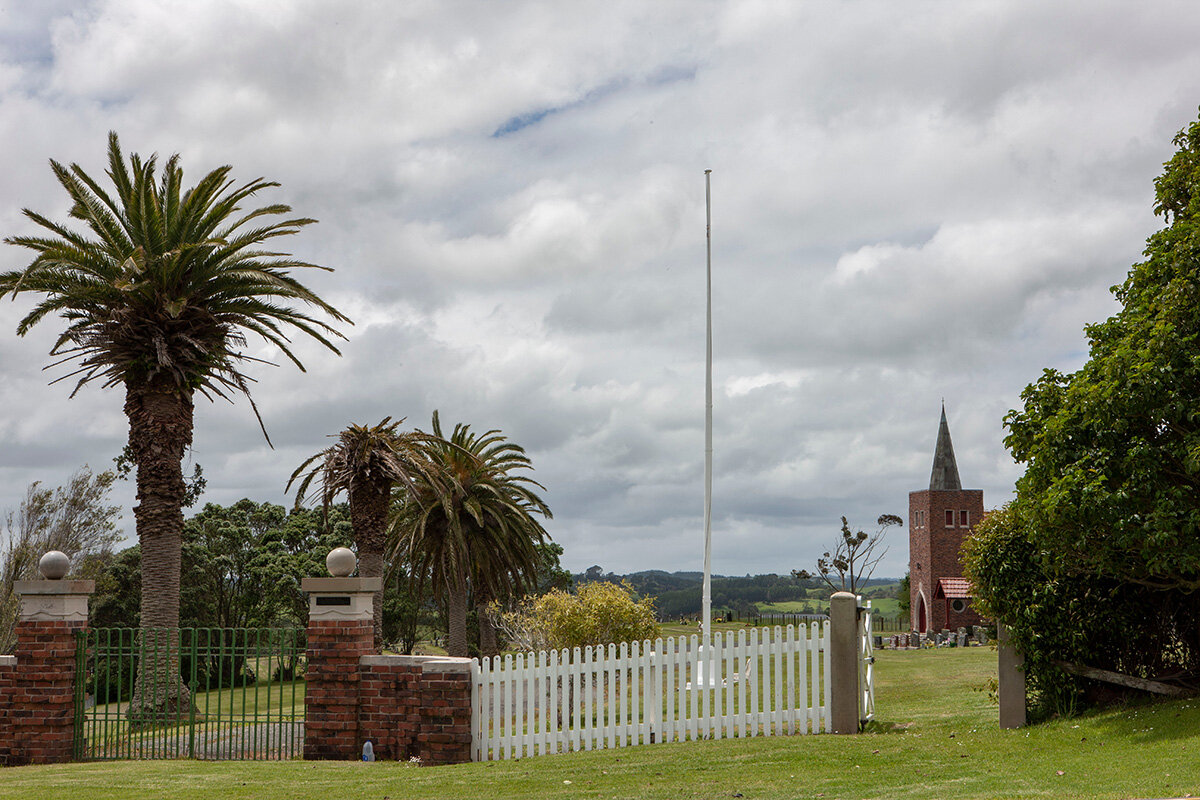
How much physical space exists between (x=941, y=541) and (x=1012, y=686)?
171 ft

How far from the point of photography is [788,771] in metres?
10.5

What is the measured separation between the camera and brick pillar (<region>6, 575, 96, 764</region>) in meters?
13.5

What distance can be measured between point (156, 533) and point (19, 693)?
5.35 meters

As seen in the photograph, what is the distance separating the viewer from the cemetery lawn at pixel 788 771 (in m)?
9.34

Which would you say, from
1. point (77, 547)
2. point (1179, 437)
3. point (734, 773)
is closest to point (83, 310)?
point (734, 773)

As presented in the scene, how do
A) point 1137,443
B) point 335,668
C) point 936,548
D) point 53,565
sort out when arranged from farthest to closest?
point 936,548
point 53,565
point 335,668
point 1137,443

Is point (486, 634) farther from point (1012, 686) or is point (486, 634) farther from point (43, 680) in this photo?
point (1012, 686)

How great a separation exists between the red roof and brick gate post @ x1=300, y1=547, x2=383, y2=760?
169 ft

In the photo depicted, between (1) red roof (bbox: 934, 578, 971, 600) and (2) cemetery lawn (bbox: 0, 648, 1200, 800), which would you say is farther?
(1) red roof (bbox: 934, 578, 971, 600)


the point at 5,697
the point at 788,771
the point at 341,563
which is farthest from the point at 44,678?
the point at 788,771

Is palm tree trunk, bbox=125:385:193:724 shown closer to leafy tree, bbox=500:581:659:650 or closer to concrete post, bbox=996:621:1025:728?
leafy tree, bbox=500:581:659:650

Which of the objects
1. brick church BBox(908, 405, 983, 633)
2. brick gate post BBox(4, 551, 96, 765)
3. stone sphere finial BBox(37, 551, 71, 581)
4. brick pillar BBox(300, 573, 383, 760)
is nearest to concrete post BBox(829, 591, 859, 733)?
brick pillar BBox(300, 573, 383, 760)

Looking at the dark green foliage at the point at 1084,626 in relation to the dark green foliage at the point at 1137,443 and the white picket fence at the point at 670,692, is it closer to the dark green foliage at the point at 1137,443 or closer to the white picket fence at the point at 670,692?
the dark green foliage at the point at 1137,443

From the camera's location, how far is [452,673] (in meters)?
12.7
